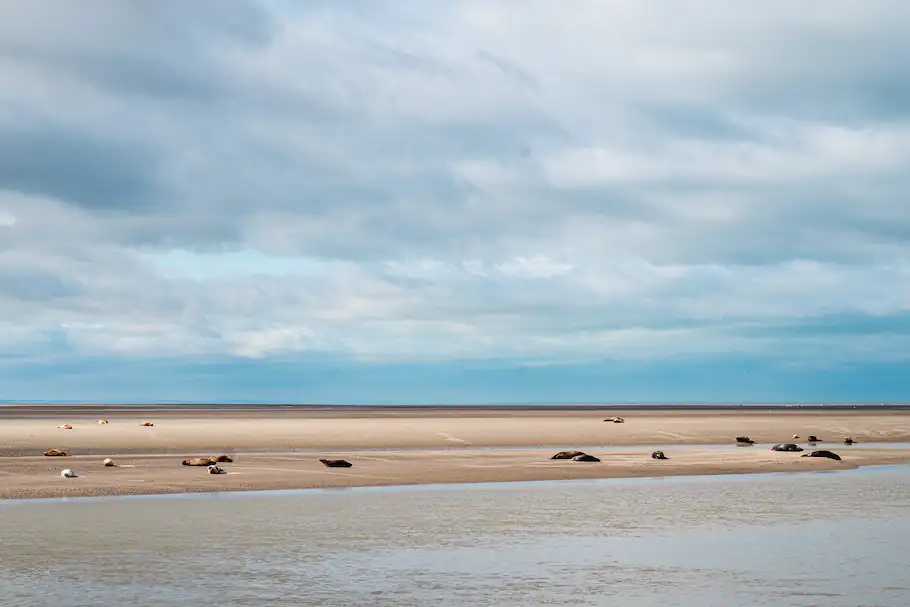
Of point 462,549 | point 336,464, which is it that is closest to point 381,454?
point 336,464

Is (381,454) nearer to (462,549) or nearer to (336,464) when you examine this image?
(336,464)

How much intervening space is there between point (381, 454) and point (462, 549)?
973 inches

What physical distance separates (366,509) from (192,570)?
8.68m

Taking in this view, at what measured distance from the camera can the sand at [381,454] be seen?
32312 millimetres

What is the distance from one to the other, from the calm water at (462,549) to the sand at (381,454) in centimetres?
398

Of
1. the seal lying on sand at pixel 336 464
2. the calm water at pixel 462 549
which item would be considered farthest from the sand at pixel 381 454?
the calm water at pixel 462 549

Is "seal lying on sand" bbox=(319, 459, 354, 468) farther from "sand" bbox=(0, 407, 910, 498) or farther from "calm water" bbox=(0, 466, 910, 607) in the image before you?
"calm water" bbox=(0, 466, 910, 607)

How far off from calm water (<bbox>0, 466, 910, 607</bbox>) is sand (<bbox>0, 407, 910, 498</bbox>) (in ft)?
13.0

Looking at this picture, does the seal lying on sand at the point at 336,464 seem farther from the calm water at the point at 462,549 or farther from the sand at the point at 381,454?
the calm water at the point at 462,549

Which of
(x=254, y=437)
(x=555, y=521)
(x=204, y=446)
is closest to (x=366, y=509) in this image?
(x=555, y=521)

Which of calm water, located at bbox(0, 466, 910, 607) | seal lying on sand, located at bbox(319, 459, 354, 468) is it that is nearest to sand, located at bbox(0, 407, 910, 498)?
seal lying on sand, located at bbox(319, 459, 354, 468)

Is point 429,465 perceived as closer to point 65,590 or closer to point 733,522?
point 733,522

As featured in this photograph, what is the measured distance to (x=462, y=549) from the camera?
19938 millimetres

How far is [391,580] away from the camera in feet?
55.3
